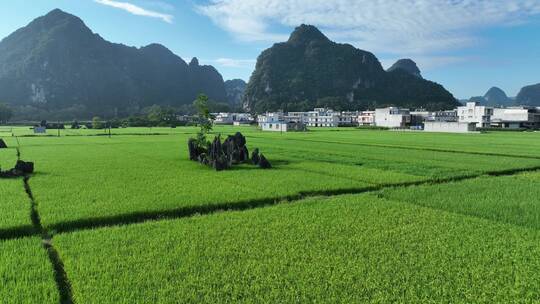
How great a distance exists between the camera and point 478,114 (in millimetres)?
83750

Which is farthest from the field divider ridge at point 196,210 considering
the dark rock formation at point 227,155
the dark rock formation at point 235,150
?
the dark rock formation at point 235,150

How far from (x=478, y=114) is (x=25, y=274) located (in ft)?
299

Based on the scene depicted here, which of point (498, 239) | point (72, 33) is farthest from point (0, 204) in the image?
point (72, 33)

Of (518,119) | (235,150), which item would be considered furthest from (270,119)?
(235,150)

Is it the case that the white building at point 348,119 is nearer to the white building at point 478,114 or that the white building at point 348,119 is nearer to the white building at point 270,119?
the white building at point 270,119

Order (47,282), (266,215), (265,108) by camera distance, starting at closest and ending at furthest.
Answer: (47,282) < (266,215) < (265,108)

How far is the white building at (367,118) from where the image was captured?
Answer: 341ft

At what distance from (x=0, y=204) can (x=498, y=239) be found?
12304mm

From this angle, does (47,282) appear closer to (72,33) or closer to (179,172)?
(179,172)

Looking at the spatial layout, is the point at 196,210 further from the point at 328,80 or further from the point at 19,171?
the point at 328,80

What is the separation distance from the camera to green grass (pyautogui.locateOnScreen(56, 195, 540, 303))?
554cm

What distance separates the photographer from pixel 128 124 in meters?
94.6

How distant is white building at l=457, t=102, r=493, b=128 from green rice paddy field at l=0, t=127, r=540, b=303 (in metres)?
75.0

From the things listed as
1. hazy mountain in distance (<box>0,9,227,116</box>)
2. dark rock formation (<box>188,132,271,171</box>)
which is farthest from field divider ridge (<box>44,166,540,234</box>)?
hazy mountain in distance (<box>0,9,227,116</box>)
